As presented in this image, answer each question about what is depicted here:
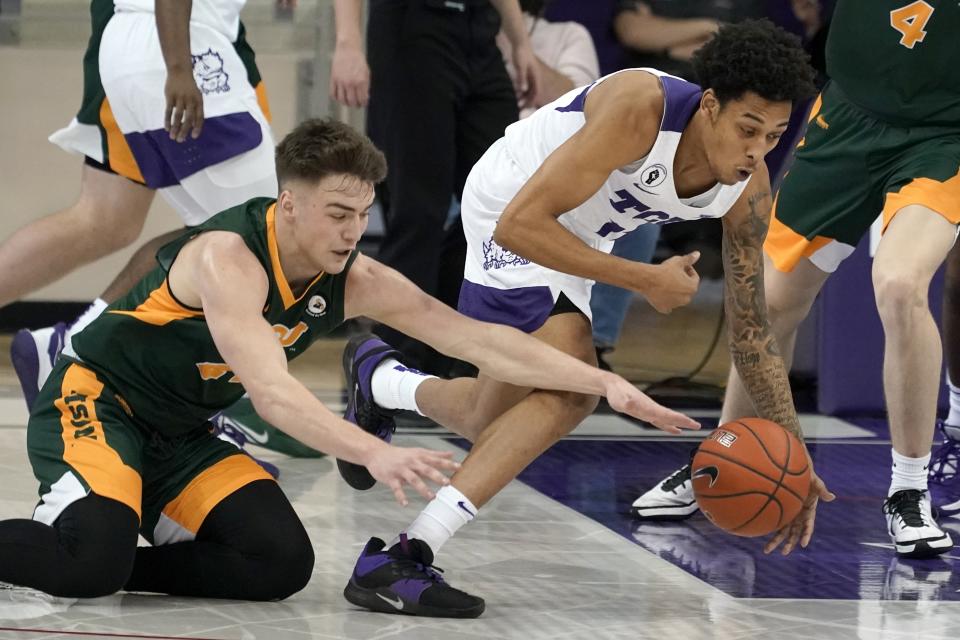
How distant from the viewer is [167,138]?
16.2ft

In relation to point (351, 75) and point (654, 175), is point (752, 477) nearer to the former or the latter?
point (654, 175)

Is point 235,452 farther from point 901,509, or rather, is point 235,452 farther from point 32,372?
point 901,509

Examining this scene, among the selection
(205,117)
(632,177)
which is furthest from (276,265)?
(205,117)

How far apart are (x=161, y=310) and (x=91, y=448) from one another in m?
0.34

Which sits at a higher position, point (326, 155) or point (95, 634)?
point (326, 155)

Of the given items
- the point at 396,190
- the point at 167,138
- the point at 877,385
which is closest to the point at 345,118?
the point at 396,190

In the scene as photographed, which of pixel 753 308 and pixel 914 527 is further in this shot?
pixel 914 527

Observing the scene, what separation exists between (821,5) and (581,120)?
10.8 ft

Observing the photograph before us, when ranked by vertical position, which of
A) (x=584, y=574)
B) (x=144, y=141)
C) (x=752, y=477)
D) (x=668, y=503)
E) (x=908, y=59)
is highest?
(x=908, y=59)

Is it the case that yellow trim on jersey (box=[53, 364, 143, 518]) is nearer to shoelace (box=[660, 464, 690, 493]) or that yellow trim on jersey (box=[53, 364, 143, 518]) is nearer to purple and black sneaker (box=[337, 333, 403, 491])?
purple and black sneaker (box=[337, 333, 403, 491])

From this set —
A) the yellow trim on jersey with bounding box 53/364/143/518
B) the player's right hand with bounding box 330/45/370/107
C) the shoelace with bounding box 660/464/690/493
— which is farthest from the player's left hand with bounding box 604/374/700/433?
the player's right hand with bounding box 330/45/370/107

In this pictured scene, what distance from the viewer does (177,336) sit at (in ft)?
11.6

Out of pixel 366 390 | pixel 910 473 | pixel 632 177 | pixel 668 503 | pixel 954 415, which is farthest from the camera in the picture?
pixel 954 415

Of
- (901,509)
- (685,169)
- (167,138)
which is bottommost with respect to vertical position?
(901,509)
